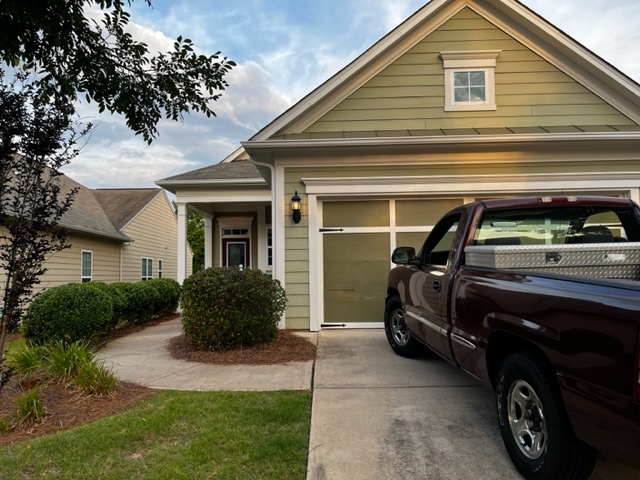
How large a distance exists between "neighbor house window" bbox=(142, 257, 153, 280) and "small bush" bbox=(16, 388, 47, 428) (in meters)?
16.8

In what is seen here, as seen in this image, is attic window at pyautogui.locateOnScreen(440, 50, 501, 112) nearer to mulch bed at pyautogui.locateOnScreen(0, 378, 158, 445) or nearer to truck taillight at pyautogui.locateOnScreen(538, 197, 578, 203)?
truck taillight at pyautogui.locateOnScreen(538, 197, 578, 203)

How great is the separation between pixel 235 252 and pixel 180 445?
1057 cm

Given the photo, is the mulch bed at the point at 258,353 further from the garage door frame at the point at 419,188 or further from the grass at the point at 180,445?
the grass at the point at 180,445

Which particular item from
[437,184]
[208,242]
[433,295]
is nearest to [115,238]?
[208,242]

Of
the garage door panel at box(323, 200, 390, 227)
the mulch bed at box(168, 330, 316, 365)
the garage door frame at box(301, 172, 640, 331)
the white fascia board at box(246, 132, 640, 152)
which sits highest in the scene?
the white fascia board at box(246, 132, 640, 152)

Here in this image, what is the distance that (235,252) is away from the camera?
13508 millimetres

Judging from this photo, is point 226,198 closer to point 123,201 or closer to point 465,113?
point 465,113

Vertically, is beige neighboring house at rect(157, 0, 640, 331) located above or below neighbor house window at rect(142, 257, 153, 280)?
above

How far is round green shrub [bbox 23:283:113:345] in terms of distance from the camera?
640 centimetres

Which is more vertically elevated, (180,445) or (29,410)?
(29,410)

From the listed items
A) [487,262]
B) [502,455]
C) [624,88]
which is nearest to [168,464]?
[502,455]

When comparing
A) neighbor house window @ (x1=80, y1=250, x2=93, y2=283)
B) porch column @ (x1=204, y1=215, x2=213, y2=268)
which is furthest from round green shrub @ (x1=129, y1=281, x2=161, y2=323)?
neighbor house window @ (x1=80, y1=250, x2=93, y2=283)

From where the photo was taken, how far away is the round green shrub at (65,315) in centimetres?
640

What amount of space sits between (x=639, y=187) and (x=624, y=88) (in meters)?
1.86
